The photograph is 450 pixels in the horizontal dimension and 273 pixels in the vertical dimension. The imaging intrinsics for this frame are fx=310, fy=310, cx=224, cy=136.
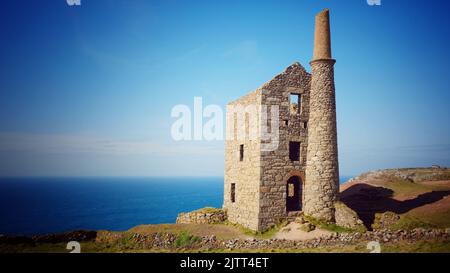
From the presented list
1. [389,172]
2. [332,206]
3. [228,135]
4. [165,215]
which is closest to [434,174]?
[389,172]

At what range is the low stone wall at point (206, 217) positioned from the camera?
22.3 meters

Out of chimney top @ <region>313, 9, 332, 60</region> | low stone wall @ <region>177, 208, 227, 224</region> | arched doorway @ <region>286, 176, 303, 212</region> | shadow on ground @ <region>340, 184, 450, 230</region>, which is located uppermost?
chimney top @ <region>313, 9, 332, 60</region>

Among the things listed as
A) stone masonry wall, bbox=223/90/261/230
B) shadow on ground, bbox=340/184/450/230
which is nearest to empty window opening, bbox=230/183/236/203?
stone masonry wall, bbox=223/90/261/230

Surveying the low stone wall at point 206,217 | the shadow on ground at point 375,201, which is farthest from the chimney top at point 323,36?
the low stone wall at point 206,217

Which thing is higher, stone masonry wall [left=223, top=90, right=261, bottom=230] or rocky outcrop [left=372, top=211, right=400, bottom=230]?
stone masonry wall [left=223, top=90, right=261, bottom=230]

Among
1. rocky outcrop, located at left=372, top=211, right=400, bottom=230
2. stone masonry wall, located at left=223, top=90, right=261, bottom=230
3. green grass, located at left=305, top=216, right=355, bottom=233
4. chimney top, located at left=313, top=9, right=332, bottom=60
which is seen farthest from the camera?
chimney top, located at left=313, top=9, right=332, bottom=60

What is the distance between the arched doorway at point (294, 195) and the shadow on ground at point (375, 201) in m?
4.03

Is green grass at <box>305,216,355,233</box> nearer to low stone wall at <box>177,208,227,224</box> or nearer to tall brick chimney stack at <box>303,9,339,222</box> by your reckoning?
tall brick chimney stack at <box>303,9,339,222</box>

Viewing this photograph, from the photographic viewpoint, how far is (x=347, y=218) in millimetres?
18062

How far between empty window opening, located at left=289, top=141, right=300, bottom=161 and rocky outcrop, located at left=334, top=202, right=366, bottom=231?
12.7 feet

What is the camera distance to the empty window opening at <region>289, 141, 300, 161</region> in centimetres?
2072

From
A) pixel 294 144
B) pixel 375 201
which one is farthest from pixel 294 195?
pixel 375 201

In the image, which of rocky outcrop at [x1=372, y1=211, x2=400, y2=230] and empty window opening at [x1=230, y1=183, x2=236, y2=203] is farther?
empty window opening at [x1=230, y1=183, x2=236, y2=203]

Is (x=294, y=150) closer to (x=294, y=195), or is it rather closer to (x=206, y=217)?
(x=294, y=195)
